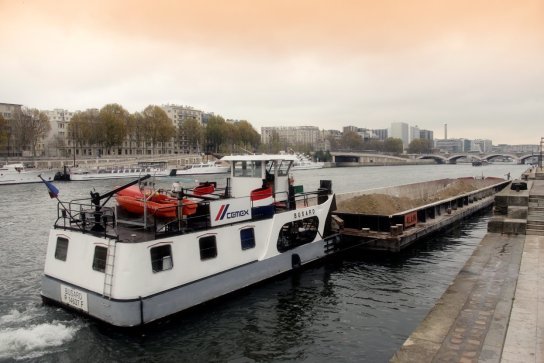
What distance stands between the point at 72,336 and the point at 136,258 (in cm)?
277

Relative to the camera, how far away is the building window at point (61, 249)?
12773mm

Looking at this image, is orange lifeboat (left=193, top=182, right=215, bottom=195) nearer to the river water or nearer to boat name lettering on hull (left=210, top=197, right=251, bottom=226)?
boat name lettering on hull (left=210, top=197, right=251, bottom=226)

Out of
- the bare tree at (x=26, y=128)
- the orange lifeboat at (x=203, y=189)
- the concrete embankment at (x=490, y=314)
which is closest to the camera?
→ the concrete embankment at (x=490, y=314)

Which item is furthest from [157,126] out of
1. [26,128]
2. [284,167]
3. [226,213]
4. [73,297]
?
[73,297]

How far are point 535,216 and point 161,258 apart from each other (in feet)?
55.4

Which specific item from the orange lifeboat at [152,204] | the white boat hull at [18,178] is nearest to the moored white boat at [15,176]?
the white boat hull at [18,178]

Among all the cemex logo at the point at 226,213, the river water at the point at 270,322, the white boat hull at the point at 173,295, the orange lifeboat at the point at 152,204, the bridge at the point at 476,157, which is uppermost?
the bridge at the point at 476,157

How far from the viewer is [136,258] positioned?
11.2 m

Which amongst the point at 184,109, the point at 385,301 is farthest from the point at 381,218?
the point at 184,109

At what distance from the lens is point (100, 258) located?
11.8 m

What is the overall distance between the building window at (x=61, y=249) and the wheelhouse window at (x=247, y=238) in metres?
5.32

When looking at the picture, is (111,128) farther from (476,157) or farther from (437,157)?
(476,157)

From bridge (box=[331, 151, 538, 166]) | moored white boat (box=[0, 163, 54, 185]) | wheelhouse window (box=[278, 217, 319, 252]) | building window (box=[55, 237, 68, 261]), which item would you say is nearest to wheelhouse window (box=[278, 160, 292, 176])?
wheelhouse window (box=[278, 217, 319, 252])

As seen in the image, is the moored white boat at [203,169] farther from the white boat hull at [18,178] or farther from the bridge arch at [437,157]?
the bridge arch at [437,157]
